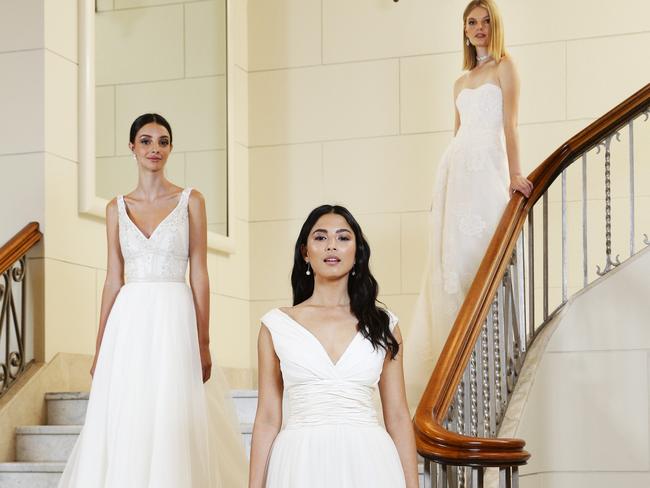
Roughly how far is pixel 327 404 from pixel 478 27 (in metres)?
2.90

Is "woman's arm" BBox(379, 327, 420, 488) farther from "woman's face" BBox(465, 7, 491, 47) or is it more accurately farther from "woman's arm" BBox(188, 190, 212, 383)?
"woman's face" BBox(465, 7, 491, 47)

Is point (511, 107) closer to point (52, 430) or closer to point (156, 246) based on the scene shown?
point (156, 246)

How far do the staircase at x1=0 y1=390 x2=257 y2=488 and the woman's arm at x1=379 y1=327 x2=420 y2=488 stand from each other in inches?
86.0

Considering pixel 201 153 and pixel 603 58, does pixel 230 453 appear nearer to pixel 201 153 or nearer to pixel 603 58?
pixel 201 153

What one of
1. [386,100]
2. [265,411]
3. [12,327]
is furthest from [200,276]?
[386,100]

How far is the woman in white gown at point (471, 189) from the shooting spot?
5.27 m

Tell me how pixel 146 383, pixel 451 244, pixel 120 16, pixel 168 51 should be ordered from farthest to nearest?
pixel 168 51 → pixel 120 16 → pixel 451 244 → pixel 146 383

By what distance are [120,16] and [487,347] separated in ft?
11.2

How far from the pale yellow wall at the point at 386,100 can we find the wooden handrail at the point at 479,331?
1739 mm

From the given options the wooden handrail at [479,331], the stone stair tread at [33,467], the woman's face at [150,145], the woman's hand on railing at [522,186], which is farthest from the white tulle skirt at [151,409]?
the woman's hand on railing at [522,186]

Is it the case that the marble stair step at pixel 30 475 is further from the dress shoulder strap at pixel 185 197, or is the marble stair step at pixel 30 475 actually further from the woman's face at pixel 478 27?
the woman's face at pixel 478 27

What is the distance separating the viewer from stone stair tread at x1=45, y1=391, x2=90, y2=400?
A: 18.1 ft

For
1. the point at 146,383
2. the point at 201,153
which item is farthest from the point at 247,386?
the point at 146,383

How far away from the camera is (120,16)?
6.83 meters
